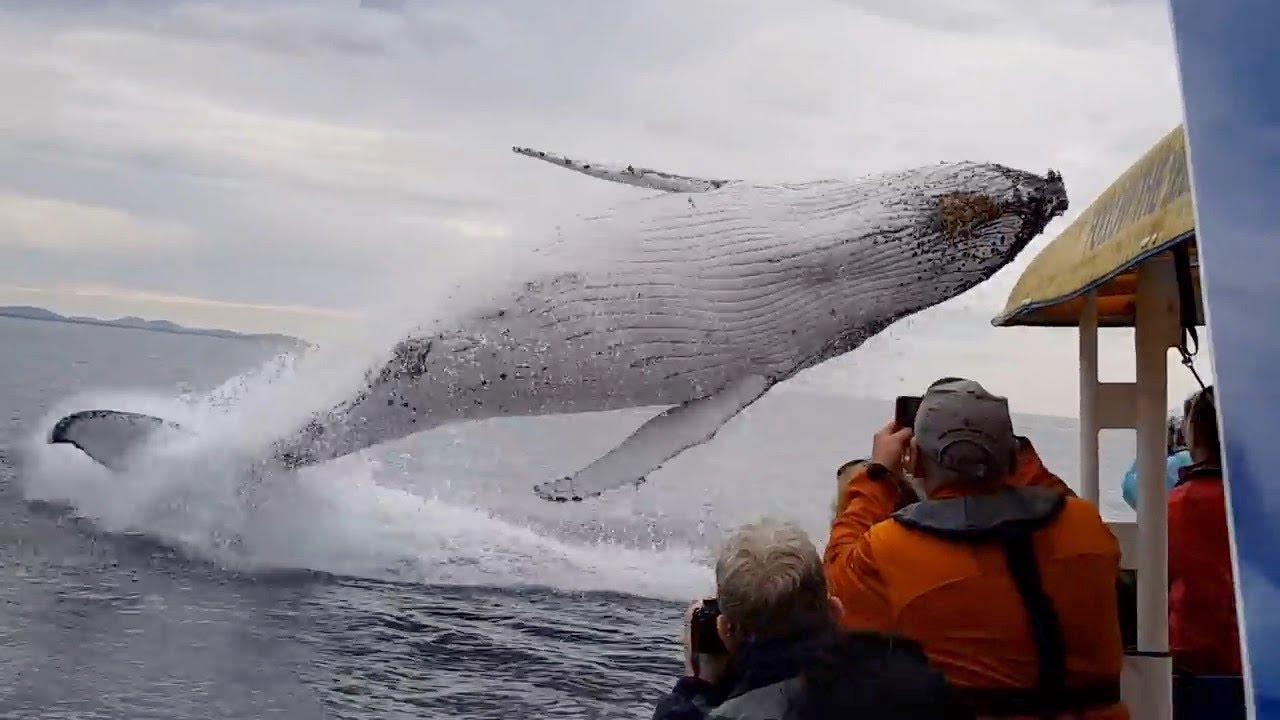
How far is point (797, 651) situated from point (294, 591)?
407 inches

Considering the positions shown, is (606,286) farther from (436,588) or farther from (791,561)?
(791,561)

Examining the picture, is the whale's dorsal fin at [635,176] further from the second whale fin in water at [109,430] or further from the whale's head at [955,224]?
the second whale fin in water at [109,430]

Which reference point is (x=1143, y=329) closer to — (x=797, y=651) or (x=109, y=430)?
(x=797, y=651)

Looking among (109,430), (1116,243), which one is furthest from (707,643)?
(109,430)

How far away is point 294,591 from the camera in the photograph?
12.6m

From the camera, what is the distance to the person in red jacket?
201 inches

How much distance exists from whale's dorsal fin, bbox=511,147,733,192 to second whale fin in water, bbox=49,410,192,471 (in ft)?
19.7

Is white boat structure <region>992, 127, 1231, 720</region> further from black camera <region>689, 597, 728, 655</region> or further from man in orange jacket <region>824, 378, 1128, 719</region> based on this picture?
black camera <region>689, 597, 728, 655</region>

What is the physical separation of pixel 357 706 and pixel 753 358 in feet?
12.9

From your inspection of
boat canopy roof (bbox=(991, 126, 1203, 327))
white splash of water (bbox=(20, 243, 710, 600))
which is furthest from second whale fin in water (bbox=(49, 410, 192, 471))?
boat canopy roof (bbox=(991, 126, 1203, 327))

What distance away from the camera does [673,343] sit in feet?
34.4

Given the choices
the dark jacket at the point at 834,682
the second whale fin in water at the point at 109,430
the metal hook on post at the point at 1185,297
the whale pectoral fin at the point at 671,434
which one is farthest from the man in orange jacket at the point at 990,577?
the second whale fin in water at the point at 109,430

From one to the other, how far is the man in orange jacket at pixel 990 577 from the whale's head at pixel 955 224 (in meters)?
6.36

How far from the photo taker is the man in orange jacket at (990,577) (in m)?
3.46
